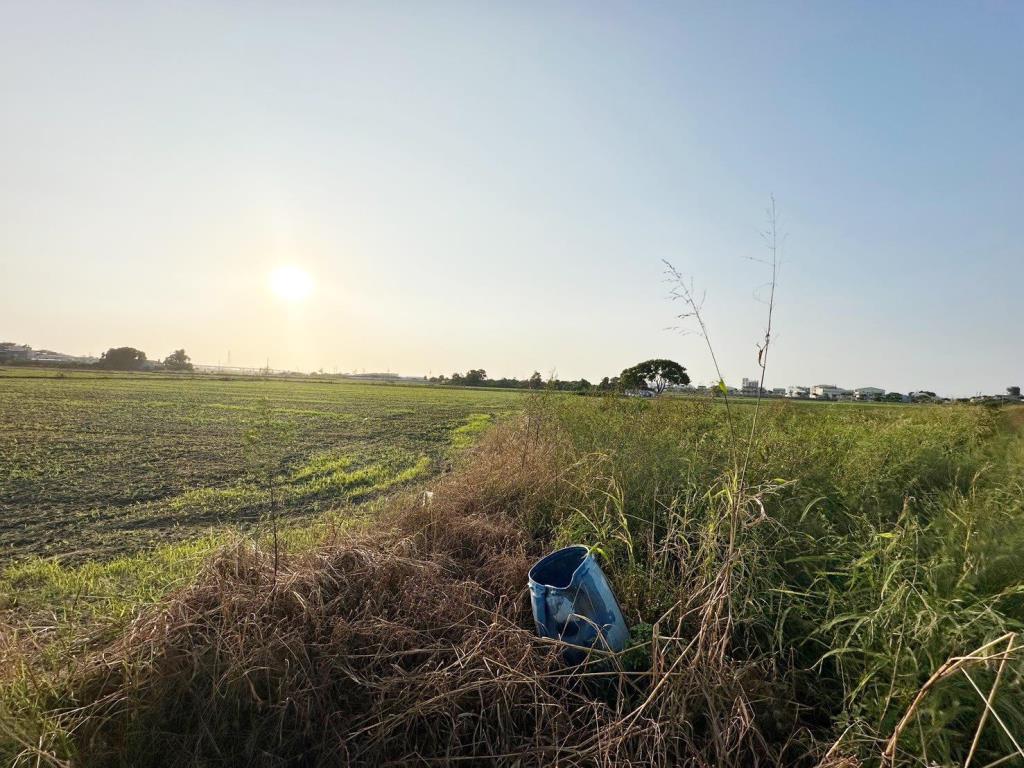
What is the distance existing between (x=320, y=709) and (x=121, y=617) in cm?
139

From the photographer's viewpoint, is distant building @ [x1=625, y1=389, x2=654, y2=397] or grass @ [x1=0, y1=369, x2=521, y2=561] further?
distant building @ [x1=625, y1=389, x2=654, y2=397]

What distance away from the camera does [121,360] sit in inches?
3831

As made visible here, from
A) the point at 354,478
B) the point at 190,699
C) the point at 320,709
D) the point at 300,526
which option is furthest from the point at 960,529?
the point at 354,478

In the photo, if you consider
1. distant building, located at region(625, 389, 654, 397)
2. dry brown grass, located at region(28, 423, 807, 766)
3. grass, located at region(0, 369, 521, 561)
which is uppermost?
distant building, located at region(625, 389, 654, 397)

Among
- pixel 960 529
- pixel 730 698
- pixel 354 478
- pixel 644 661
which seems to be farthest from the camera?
pixel 354 478

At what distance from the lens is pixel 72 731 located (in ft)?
7.02

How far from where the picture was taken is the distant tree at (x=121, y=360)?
96.3 meters

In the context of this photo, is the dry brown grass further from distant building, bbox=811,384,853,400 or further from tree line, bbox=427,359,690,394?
distant building, bbox=811,384,853,400

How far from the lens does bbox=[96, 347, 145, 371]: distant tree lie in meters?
96.3

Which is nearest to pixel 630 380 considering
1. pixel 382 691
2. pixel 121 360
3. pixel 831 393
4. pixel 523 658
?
pixel 523 658

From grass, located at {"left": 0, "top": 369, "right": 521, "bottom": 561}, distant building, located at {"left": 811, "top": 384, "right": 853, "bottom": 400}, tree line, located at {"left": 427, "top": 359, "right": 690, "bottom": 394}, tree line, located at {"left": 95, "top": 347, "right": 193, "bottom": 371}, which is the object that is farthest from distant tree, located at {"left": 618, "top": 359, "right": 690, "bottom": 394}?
tree line, located at {"left": 95, "top": 347, "right": 193, "bottom": 371}

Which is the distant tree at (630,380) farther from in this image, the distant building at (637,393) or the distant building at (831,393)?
the distant building at (831,393)

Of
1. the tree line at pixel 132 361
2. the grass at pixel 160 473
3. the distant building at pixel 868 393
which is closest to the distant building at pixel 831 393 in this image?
the distant building at pixel 868 393

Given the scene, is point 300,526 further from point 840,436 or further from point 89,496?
point 840,436
